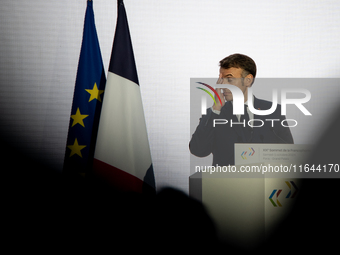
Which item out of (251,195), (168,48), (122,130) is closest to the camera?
(251,195)

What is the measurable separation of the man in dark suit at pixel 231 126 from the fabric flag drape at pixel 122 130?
11.3 inches

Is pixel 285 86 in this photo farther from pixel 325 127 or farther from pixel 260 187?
pixel 260 187

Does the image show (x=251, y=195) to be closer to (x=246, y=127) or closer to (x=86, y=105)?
(x=246, y=127)

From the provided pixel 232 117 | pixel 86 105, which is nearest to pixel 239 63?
pixel 232 117

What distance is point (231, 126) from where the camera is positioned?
1383 mm

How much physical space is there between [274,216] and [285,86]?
44.2 inches

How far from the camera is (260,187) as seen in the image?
76 centimetres

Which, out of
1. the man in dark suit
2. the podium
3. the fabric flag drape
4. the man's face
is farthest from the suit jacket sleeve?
the podium

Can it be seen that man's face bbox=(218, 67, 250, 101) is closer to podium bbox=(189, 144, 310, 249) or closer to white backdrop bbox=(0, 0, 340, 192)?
white backdrop bbox=(0, 0, 340, 192)

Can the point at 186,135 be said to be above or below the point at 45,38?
below

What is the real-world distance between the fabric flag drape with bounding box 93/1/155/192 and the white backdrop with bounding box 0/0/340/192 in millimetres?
251

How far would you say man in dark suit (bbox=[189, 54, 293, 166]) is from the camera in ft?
4.40

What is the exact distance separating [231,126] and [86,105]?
0.79 metres

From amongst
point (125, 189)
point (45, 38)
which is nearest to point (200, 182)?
point (125, 189)
